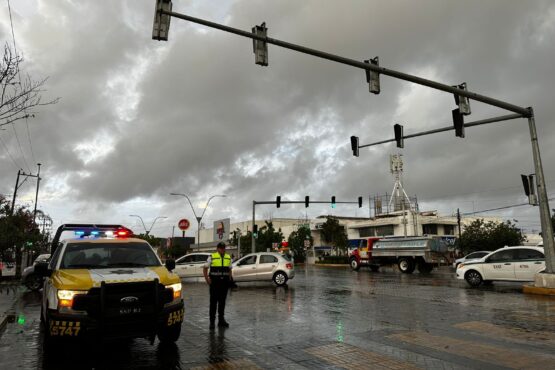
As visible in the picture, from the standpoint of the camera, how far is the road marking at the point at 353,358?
6.02 meters

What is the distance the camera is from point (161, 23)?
9.22 metres

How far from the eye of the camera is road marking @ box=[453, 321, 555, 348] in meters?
7.70

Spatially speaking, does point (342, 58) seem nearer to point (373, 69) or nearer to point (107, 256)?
point (373, 69)

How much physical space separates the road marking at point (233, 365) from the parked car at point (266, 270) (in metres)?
13.1

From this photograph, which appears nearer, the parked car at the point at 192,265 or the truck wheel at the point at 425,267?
the parked car at the point at 192,265

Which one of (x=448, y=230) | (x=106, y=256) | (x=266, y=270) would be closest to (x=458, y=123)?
(x=266, y=270)

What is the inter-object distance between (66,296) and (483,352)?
20.4 ft

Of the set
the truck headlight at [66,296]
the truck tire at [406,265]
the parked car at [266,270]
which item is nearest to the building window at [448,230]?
the truck tire at [406,265]

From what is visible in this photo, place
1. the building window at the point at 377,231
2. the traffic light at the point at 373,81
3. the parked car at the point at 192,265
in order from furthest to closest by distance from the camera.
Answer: the building window at the point at 377,231 < the parked car at the point at 192,265 < the traffic light at the point at 373,81

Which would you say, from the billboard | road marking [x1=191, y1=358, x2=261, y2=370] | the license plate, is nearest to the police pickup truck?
the license plate

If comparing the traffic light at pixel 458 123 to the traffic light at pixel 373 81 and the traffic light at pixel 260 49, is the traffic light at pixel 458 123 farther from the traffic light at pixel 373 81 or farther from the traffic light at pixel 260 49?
the traffic light at pixel 260 49

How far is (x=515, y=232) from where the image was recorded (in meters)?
50.9

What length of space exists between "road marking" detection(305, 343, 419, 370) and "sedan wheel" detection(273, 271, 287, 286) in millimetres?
12098

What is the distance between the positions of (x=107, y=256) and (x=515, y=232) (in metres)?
53.2
